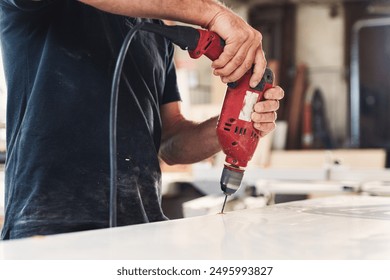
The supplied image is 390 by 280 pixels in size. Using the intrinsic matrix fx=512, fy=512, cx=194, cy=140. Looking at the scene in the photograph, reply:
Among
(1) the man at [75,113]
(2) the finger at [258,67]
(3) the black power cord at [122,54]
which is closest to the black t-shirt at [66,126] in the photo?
(1) the man at [75,113]

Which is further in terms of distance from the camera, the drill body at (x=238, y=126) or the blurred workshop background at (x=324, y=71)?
the blurred workshop background at (x=324, y=71)

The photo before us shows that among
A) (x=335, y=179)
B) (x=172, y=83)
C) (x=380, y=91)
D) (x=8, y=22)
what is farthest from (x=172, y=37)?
(x=380, y=91)

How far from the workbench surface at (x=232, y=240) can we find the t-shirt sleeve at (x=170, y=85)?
0.49 metres

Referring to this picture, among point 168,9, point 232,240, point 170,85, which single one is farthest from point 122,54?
point 170,85

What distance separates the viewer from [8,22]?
3.19ft

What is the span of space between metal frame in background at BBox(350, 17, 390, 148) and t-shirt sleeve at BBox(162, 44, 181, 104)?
505 cm

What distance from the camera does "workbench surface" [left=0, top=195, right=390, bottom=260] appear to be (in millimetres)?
535

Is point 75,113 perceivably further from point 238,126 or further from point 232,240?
point 232,240

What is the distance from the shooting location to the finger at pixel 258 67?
0.90 meters

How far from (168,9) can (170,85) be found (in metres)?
0.52

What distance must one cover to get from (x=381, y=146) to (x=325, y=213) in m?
5.43

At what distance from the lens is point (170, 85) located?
1.32m

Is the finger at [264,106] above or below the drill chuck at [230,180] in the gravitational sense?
above

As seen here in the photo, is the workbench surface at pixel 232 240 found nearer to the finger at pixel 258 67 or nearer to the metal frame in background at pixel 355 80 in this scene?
the finger at pixel 258 67
